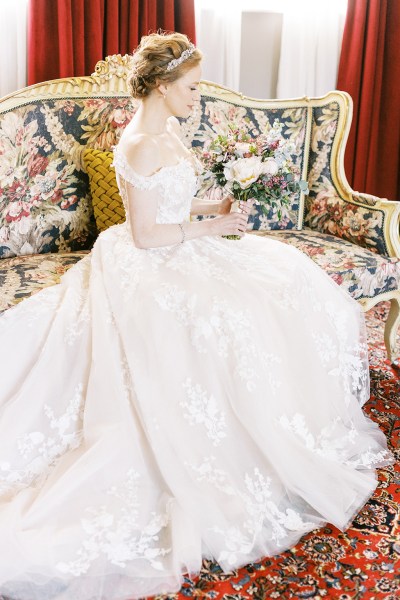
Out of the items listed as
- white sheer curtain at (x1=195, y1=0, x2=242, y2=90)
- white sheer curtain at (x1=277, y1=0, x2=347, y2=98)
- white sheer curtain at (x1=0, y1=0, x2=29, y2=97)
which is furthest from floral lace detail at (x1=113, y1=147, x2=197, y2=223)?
white sheer curtain at (x1=277, y1=0, x2=347, y2=98)

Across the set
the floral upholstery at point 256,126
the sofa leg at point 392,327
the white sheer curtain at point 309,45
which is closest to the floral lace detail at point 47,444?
the floral upholstery at point 256,126

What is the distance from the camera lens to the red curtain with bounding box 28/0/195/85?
11.5ft

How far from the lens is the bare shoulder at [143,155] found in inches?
93.7

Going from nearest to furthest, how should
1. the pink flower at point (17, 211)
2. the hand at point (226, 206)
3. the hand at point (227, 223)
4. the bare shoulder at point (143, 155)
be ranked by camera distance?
the bare shoulder at point (143, 155) → the hand at point (227, 223) → the hand at point (226, 206) → the pink flower at point (17, 211)

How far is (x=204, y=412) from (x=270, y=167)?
95 centimetres

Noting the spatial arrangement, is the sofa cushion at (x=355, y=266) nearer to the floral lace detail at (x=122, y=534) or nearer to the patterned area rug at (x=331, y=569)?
the patterned area rug at (x=331, y=569)

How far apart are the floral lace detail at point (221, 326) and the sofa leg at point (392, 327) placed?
1326mm

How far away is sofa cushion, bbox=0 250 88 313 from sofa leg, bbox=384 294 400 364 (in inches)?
61.9

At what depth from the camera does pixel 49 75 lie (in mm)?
3615

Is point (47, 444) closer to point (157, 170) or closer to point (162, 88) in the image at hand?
point (157, 170)

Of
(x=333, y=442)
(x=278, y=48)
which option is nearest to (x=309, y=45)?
(x=278, y=48)

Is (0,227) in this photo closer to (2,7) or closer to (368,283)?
(2,7)

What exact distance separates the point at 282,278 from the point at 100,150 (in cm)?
123

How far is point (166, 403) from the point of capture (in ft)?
6.96
